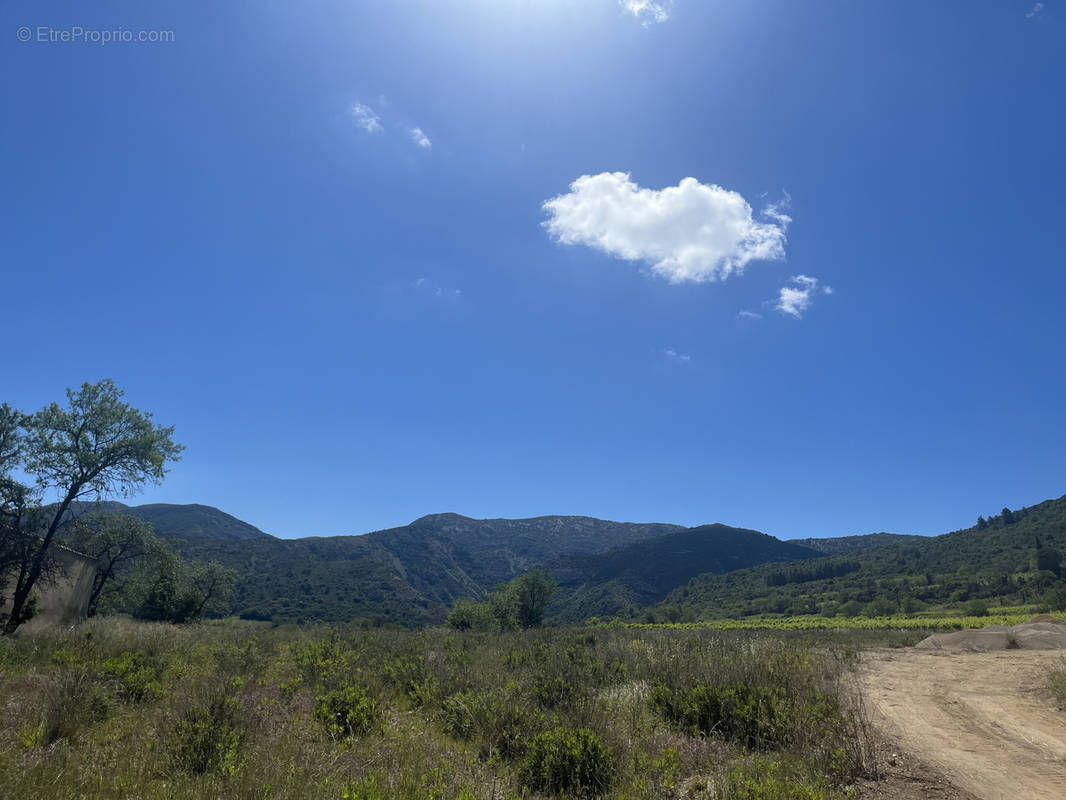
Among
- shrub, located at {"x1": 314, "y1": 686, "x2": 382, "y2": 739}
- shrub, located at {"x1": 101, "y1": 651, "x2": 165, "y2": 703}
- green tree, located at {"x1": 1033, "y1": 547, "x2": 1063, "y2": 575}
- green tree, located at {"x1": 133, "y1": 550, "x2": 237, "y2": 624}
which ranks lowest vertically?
green tree, located at {"x1": 133, "y1": 550, "x2": 237, "y2": 624}

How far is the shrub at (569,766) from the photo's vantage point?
557 cm

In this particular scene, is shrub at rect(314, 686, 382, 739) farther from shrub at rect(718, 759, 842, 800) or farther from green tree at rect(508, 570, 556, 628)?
green tree at rect(508, 570, 556, 628)

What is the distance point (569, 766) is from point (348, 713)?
359 centimetres

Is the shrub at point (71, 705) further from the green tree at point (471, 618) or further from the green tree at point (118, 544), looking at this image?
the green tree at point (471, 618)

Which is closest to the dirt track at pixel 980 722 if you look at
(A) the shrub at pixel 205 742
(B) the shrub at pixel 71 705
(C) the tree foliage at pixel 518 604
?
(A) the shrub at pixel 205 742

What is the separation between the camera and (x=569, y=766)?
5754 millimetres

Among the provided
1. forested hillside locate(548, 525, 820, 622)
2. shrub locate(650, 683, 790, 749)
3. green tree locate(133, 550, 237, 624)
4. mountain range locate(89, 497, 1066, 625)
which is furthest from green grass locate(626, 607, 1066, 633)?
forested hillside locate(548, 525, 820, 622)

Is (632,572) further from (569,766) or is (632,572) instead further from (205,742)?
(205,742)

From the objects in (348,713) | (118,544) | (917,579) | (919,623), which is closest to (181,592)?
(118,544)

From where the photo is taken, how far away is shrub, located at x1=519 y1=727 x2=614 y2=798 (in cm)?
557

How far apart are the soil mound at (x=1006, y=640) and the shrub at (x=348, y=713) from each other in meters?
24.9

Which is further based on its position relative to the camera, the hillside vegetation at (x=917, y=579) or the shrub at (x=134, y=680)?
the hillside vegetation at (x=917, y=579)

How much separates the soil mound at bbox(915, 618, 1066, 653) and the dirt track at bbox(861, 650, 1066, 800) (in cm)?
677

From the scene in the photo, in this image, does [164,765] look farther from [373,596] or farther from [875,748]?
[373,596]
